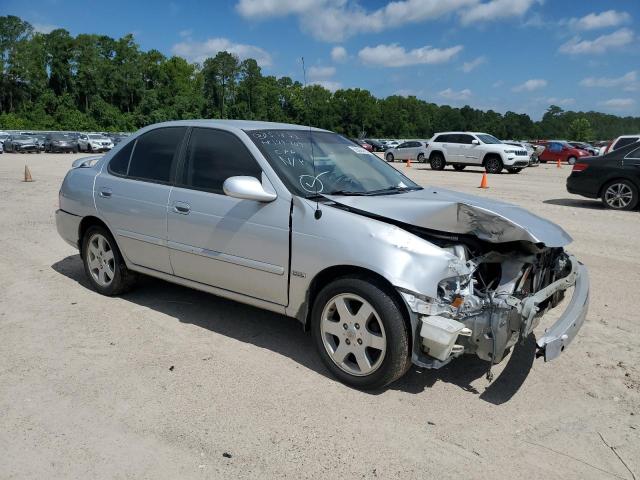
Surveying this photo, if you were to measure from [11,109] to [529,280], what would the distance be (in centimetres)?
9827

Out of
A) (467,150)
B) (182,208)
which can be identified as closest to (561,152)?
(467,150)

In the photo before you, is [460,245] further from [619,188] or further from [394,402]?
[619,188]

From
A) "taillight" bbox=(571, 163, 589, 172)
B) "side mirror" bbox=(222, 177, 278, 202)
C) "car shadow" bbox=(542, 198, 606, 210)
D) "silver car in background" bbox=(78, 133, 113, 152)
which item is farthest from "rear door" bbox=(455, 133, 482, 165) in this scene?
"silver car in background" bbox=(78, 133, 113, 152)

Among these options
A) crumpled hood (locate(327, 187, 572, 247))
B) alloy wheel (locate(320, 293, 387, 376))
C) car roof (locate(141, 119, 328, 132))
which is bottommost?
alloy wheel (locate(320, 293, 387, 376))

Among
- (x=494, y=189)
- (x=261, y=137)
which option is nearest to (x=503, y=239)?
(x=261, y=137)

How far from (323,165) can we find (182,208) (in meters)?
1.22

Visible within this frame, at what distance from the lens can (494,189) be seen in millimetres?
15812

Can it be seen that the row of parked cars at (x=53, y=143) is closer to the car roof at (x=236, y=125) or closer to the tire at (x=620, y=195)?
the tire at (x=620, y=195)

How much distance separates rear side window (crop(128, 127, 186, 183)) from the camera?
15.5 feet

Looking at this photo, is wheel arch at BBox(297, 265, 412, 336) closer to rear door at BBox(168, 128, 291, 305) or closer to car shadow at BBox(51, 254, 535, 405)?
rear door at BBox(168, 128, 291, 305)

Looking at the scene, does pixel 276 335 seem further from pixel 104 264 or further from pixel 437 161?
pixel 437 161

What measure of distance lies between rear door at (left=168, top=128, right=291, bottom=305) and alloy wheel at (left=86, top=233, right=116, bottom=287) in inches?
42.0

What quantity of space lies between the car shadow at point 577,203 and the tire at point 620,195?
31 cm

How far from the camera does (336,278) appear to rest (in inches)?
141
